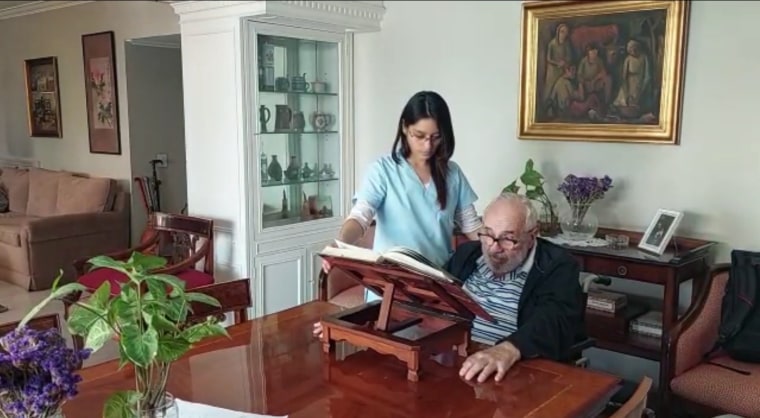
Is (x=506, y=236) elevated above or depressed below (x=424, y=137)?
below

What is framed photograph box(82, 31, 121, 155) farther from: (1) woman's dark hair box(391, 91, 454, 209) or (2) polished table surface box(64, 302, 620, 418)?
(2) polished table surface box(64, 302, 620, 418)

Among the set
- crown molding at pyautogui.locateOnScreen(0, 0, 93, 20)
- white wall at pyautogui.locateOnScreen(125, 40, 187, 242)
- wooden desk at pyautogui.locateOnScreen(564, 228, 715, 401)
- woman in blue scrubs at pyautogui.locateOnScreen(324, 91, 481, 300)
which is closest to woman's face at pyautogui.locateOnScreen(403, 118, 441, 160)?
woman in blue scrubs at pyautogui.locateOnScreen(324, 91, 481, 300)

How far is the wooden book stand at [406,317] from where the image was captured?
144 centimetres

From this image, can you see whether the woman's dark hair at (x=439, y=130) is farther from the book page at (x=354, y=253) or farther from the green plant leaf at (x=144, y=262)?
the green plant leaf at (x=144, y=262)

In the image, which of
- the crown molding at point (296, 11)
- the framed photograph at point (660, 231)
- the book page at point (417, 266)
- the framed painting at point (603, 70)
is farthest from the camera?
the crown molding at point (296, 11)

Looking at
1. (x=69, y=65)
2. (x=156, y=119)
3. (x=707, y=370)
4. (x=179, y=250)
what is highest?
(x=69, y=65)

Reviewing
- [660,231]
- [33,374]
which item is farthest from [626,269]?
[33,374]

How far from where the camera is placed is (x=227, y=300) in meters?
1.89

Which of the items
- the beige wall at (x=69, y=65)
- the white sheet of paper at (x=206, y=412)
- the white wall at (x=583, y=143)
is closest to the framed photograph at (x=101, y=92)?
the beige wall at (x=69, y=65)

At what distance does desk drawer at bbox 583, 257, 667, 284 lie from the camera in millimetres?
2551

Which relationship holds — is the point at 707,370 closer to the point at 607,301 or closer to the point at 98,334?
the point at 607,301

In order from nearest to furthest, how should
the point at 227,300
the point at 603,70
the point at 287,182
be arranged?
1. the point at 227,300
2. the point at 603,70
3. the point at 287,182

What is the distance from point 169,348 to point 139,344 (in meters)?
0.05

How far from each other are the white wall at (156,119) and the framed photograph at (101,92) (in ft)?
0.46
